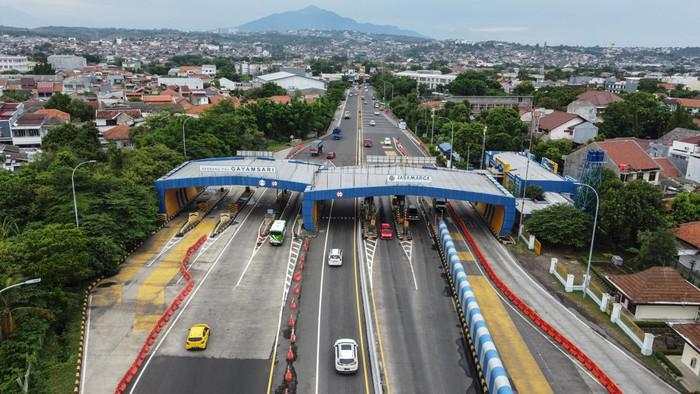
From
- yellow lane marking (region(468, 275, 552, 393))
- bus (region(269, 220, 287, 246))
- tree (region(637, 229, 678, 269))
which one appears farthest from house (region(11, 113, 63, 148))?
tree (region(637, 229, 678, 269))

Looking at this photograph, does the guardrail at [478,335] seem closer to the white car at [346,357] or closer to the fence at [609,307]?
the white car at [346,357]

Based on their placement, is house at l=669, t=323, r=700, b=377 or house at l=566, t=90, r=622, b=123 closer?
house at l=669, t=323, r=700, b=377

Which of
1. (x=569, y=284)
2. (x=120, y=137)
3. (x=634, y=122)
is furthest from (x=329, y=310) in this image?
(x=634, y=122)

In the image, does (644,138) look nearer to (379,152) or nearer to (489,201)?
(379,152)

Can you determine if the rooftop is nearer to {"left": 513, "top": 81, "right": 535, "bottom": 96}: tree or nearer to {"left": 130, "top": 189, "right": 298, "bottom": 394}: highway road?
{"left": 130, "top": 189, "right": 298, "bottom": 394}: highway road

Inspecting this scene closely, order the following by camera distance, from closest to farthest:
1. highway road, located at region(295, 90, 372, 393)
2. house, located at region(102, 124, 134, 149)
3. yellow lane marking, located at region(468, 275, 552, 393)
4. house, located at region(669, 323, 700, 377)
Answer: highway road, located at region(295, 90, 372, 393) → yellow lane marking, located at region(468, 275, 552, 393) → house, located at region(669, 323, 700, 377) → house, located at region(102, 124, 134, 149)

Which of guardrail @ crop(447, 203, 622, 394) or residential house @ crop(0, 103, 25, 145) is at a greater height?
residential house @ crop(0, 103, 25, 145)

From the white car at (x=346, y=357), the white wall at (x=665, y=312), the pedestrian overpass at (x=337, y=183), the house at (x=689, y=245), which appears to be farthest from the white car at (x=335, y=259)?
the house at (x=689, y=245)
